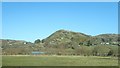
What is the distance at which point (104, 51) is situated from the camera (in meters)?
148

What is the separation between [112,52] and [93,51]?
19.5 metres

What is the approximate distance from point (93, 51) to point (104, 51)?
6.44 metres

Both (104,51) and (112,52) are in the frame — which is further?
(104,51)

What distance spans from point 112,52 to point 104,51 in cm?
1545

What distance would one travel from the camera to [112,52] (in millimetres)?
132625

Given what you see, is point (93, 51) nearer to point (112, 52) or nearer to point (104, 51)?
point (104, 51)

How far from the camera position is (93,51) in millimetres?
150750

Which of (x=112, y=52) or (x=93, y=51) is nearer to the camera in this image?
(x=112, y=52)

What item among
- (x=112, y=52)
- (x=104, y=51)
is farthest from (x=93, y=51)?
(x=112, y=52)
